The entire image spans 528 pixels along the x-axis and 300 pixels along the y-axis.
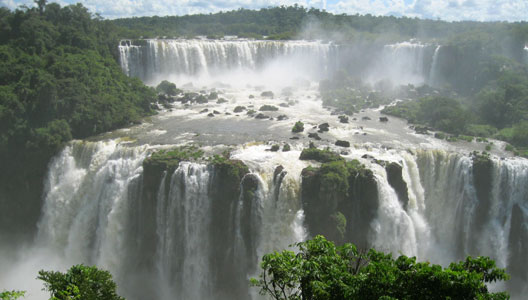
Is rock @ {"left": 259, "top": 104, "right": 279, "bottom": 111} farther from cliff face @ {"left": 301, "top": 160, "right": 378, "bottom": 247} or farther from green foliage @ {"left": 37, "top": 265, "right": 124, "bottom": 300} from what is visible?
green foliage @ {"left": 37, "top": 265, "right": 124, "bottom": 300}

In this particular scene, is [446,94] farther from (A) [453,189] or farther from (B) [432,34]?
(B) [432,34]

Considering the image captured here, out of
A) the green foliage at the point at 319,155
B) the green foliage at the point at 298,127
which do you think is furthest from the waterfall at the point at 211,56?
the green foliage at the point at 319,155

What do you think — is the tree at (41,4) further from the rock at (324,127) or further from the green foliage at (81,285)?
the green foliage at (81,285)

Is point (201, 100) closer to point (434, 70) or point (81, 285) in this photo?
point (434, 70)

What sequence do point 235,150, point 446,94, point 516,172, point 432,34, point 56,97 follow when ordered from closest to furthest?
1. point 516,172
2. point 235,150
3. point 56,97
4. point 446,94
5. point 432,34

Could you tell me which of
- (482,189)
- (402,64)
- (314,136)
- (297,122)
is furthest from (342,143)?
(402,64)

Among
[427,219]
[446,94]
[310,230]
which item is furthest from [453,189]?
[446,94]
